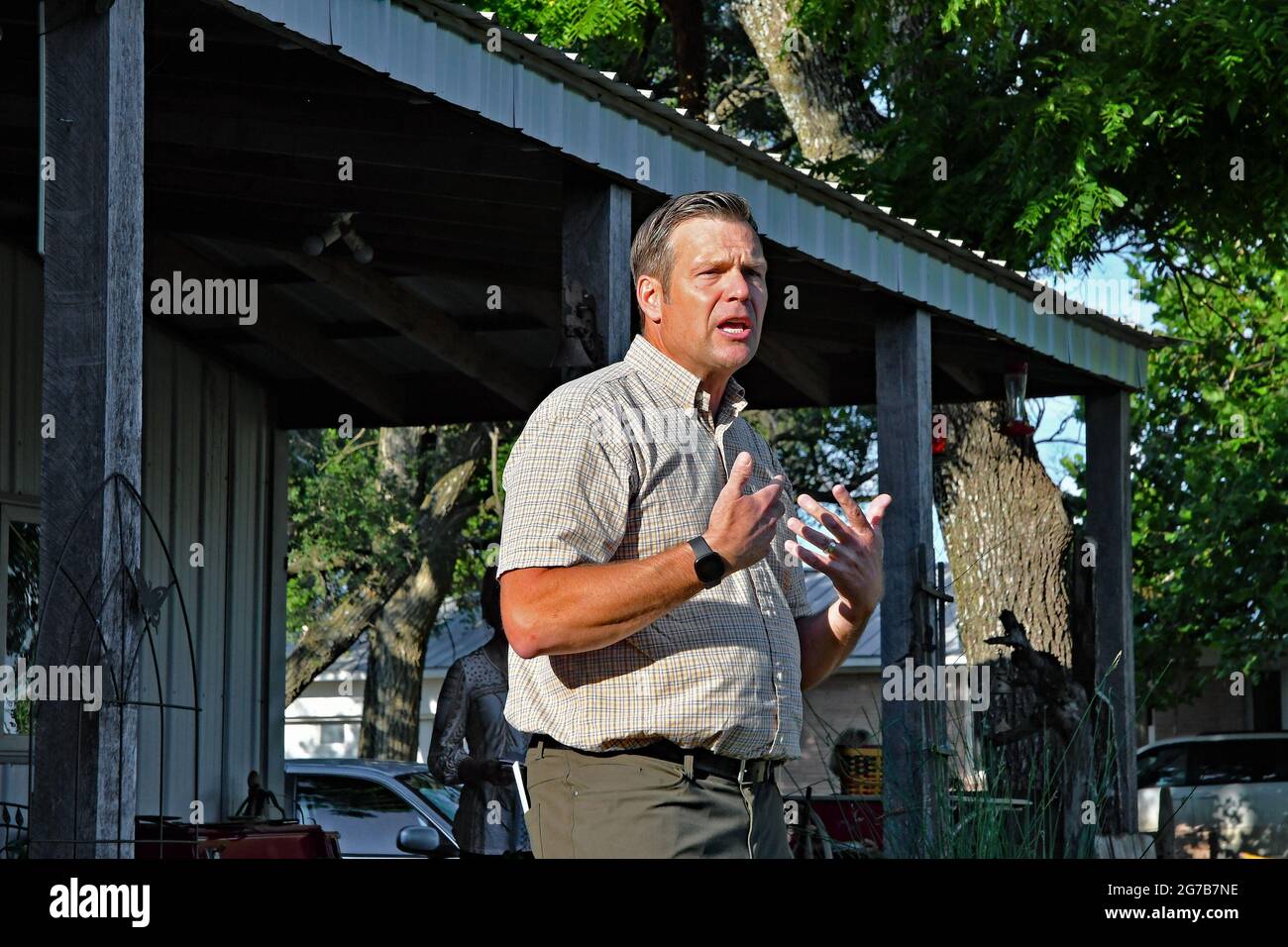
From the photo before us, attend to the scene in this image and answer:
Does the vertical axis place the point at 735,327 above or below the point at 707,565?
Result: above

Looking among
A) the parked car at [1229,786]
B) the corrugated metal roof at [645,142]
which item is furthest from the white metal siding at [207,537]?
the parked car at [1229,786]

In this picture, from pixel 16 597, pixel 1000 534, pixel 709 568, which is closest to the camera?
pixel 709 568

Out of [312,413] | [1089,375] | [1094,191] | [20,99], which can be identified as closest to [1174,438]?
[1094,191]

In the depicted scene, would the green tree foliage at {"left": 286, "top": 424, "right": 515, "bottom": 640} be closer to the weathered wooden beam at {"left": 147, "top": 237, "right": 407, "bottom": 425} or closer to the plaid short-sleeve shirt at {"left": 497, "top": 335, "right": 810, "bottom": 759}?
the weathered wooden beam at {"left": 147, "top": 237, "right": 407, "bottom": 425}

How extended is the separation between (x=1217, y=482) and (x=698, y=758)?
20.9 m

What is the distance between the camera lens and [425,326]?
1121cm

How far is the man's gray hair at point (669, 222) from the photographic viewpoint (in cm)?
349

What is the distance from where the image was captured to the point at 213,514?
1231 centimetres

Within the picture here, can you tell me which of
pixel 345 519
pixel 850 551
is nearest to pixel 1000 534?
pixel 345 519

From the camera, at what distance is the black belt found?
10.6 ft

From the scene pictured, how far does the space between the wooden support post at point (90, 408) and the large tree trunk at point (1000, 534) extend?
1170 cm

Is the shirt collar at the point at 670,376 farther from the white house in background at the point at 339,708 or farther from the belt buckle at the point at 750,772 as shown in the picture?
the white house in background at the point at 339,708

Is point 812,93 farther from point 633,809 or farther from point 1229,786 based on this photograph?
point 633,809

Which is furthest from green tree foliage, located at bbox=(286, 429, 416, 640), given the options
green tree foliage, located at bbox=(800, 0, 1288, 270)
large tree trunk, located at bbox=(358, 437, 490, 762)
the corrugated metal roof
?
the corrugated metal roof
